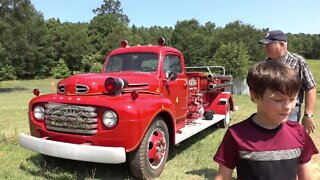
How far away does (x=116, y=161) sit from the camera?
4965 mm

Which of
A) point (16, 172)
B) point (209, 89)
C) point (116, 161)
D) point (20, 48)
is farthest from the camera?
point (20, 48)

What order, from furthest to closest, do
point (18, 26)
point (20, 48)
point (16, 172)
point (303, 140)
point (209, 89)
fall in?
point (20, 48), point (18, 26), point (209, 89), point (16, 172), point (303, 140)

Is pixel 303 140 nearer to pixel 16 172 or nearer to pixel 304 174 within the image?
pixel 304 174

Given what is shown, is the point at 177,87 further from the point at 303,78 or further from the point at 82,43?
the point at 82,43

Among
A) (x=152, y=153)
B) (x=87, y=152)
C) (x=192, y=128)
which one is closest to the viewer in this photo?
(x=87, y=152)

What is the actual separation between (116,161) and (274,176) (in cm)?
309

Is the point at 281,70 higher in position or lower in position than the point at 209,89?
higher

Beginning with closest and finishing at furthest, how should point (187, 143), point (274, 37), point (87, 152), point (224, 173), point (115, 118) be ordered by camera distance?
point (224, 173)
point (274, 37)
point (87, 152)
point (115, 118)
point (187, 143)

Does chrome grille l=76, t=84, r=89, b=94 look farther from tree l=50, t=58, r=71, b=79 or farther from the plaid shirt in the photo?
tree l=50, t=58, r=71, b=79

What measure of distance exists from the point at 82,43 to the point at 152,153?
2494 inches

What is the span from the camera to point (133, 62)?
7121mm

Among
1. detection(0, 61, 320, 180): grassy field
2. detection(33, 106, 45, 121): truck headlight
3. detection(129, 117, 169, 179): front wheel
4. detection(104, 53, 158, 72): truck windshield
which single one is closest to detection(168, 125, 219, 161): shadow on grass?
detection(0, 61, 320, 180): grassy field

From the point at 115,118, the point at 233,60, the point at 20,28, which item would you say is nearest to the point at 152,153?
the point at 115,118

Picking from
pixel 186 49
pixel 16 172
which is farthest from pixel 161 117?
pixel 186 49
